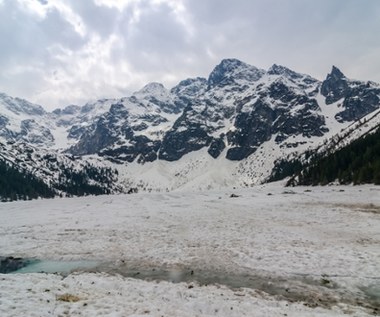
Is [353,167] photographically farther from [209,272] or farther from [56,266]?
[56,266]

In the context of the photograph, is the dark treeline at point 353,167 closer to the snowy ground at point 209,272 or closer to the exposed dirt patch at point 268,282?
the snowy ground at point 209,272

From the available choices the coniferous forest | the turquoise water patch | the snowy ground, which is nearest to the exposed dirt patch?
the snowy ground

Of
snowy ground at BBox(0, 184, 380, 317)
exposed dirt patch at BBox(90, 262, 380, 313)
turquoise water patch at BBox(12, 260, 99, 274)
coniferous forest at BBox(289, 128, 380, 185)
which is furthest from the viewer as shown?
coniferous forest at BBox(289, 128, 380, 185)

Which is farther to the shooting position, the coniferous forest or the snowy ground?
the coniferous forest

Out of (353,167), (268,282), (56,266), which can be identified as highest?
(353,167)

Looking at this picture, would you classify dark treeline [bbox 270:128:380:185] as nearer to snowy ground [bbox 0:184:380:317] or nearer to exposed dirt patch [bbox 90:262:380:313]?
snowy ground [bbox 0:184:380:317]

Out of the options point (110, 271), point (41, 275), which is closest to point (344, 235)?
point (110, 271)

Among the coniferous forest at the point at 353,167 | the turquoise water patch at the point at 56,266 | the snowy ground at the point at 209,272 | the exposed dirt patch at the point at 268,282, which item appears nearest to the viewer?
the snowy ground at the point at 209,272

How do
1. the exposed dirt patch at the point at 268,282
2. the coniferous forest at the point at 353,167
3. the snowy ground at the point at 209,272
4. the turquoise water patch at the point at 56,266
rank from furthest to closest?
the coniferous forest at the point at 353,167 < the turquoise water patch at the point at 56,266 < the exposed dirt patch at the point at 268,282 < the snowy ground at the point at 209,272

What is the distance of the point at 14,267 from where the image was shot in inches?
Result: 1044

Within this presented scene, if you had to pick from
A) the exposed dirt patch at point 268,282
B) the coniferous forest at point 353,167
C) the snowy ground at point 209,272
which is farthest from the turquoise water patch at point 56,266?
the coniferous forest at point 353,167

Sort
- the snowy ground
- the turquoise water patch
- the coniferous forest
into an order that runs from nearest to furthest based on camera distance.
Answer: the snowy ground < the turquoise water patch < the coniferous forest

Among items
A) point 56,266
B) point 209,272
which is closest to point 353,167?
point 209,272

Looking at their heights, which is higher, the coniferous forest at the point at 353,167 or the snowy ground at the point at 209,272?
the coniferous forest at the point at 353,167
